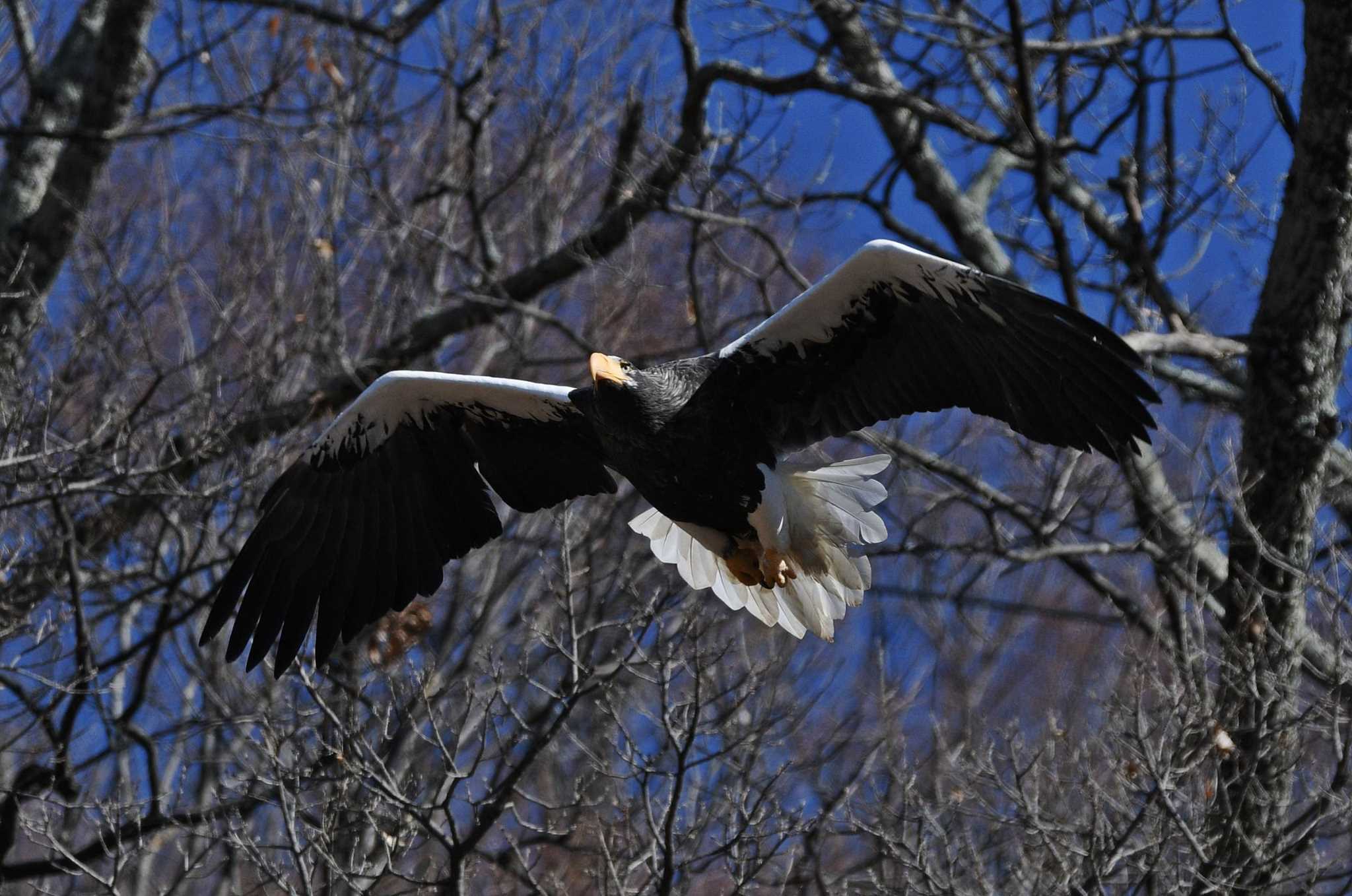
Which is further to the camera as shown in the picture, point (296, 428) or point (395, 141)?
point (395, 141)

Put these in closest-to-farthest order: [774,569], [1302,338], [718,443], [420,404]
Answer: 1. [718,443]
2. [774,569]
3. [420,404]
4. [1302,338]

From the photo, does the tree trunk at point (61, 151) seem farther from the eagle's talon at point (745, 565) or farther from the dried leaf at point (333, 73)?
the eagle's talon at point (745, 565)

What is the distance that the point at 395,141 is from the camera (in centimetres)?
1012

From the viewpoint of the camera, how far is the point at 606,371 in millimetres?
5129

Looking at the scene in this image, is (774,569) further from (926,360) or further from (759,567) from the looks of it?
(926,360)

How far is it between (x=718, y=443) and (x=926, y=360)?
2.56ft

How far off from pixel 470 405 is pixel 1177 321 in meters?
3.14

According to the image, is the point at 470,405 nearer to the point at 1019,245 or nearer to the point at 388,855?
the point at 388,855

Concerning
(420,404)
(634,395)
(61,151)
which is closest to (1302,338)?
(634,395)

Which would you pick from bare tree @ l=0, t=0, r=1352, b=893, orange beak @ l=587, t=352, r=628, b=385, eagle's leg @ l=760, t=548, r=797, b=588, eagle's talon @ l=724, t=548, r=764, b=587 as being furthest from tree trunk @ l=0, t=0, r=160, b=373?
eagle's leg @ l=760, t=548, r=797, b=588

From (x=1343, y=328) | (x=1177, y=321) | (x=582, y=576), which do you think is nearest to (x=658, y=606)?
(x=582, y=576)

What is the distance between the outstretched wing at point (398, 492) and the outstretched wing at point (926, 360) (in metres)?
0.80

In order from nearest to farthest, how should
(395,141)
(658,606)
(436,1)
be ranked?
(658,606), (436,1), (395,141)

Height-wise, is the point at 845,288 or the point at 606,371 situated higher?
the point at 845,288
